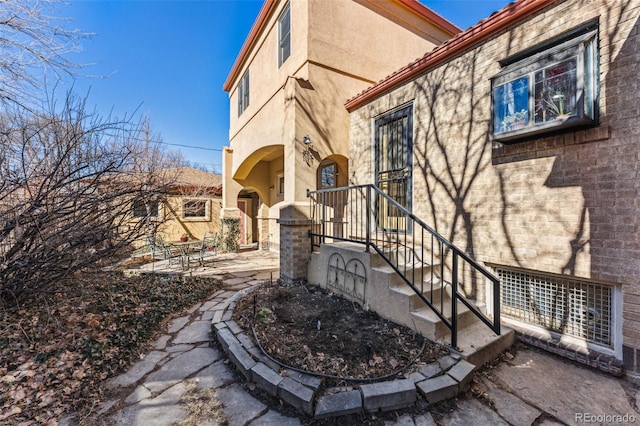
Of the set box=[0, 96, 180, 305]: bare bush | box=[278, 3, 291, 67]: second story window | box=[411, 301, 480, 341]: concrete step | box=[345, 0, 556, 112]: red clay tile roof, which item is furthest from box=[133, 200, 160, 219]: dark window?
box=[278, 3, 291, 67]: second story window

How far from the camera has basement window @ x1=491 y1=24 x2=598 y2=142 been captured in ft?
8.74

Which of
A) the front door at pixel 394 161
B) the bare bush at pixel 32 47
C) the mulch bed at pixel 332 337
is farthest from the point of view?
the front door at pixel 394 161

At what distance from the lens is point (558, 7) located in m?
2.95

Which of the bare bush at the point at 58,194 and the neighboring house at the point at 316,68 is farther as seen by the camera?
the neighboring house at the point at 316,68

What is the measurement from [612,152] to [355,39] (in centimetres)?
538

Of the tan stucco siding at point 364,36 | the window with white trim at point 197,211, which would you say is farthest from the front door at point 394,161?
the window with white trim at point 197,211

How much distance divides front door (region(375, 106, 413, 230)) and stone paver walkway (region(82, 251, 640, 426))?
2644mm

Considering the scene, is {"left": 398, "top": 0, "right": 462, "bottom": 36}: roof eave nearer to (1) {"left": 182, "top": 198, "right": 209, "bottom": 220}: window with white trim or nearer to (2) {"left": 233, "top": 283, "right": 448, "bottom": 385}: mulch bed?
(2) {"left": 233, "top": 283, "right": 448, "bottom": 385}: mulch bed

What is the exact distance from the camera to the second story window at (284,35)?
20.7 ft

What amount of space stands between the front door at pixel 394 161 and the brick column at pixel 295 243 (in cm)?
150

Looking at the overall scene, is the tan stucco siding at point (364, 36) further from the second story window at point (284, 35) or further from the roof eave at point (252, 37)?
the roof eave at point (252, 37)

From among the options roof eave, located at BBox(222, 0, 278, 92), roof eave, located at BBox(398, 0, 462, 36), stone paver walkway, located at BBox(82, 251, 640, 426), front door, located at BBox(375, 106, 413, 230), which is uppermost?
roof eave, located at BBox(398, 0, 462, 36)

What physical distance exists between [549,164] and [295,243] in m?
3.87

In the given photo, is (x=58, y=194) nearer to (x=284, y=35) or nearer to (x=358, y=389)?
(x=358, y=389)
